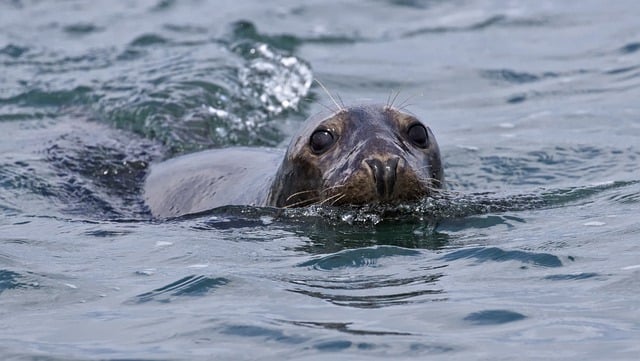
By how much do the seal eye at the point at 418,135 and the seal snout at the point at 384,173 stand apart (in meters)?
0.46

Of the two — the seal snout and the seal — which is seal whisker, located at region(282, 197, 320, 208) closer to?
the seal

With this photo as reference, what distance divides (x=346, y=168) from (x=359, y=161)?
3.9 inches

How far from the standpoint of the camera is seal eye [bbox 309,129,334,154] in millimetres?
6582

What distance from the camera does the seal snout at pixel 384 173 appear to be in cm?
610

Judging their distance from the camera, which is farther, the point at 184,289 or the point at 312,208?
the point at 312,208

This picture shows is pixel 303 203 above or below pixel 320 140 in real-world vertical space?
below

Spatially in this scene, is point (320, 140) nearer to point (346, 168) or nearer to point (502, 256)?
point (346, 168)

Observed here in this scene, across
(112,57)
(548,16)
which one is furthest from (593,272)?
(548,16)

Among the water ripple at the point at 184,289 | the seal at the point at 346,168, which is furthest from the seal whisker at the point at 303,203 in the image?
the water ripple at the point at 184,289

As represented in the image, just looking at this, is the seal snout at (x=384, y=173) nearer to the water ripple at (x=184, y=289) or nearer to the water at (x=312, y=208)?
the water at (x=312, y=208)

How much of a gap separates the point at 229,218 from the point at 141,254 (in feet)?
2.55

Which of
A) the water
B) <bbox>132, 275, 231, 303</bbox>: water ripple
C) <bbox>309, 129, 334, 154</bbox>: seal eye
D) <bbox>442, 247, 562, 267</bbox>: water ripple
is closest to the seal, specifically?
<bbox>309, 129, 334, 154</bbox>: seal eye

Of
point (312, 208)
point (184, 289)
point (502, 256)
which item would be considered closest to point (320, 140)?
point (312, 208)

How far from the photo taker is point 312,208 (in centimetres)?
660
